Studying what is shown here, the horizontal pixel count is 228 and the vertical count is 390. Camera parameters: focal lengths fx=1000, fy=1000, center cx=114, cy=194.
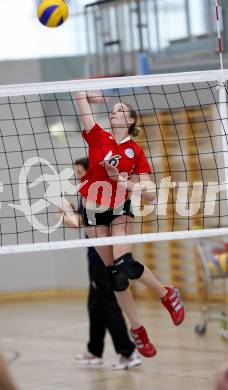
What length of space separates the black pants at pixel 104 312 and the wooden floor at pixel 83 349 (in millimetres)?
290

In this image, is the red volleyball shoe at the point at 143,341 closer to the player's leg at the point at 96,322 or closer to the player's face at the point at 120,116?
the player's face at the point at 120,116

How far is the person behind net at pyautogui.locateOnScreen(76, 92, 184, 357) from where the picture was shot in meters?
7.26

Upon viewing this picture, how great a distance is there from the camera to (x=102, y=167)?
7312 millimetres

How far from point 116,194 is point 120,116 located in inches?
22.7

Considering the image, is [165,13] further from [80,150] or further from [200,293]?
[200,293]

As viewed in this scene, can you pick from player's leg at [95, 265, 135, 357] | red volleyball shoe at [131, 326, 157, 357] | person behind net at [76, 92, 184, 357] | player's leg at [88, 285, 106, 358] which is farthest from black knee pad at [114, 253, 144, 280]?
player's leg at [88, 285, 106, 358]

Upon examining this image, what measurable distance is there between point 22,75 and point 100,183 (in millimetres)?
9678

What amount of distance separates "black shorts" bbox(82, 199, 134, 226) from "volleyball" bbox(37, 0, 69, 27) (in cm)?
142

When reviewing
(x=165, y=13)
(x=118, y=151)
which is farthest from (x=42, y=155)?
(x=118, y=151)

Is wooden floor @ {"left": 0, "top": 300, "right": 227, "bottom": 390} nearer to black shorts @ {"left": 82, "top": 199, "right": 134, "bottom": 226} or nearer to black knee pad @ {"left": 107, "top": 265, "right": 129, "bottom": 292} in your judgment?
black knee pad @ {"left": 107, "top": 265, "right": 129, "bottom": 292}

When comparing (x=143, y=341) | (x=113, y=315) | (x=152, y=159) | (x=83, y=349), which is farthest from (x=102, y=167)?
(x=152, y=159)

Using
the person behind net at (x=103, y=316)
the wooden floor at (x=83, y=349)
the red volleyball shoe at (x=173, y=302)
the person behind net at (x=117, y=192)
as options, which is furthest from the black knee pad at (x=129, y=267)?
the person behind net at (x=103, y=316)

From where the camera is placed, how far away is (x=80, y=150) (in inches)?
603

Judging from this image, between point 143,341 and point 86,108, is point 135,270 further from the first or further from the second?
point 86,108
